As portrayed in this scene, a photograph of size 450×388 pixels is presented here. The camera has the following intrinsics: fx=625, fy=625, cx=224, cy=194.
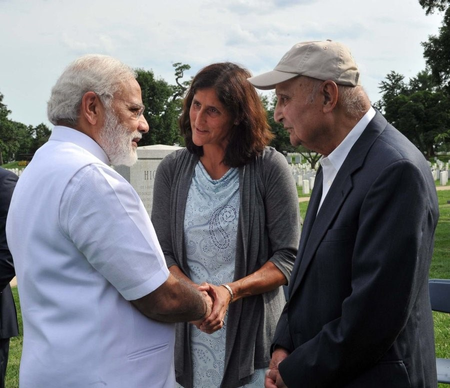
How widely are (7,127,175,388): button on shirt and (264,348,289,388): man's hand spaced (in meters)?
0.49

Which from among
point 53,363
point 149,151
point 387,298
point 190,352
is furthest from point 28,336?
point 149,151

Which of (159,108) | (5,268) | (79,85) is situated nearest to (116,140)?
(79,85)

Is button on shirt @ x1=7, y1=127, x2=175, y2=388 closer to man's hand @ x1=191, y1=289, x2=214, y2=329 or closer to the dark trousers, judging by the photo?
man's hand @ x1=191, y1=289, x2=214, y2=329

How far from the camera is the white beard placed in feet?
8.21

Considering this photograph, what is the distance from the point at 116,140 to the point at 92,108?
167 millimetres

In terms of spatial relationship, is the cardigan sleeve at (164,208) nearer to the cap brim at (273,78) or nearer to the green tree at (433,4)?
the cap brim at (273,78)

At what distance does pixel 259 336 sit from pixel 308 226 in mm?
788

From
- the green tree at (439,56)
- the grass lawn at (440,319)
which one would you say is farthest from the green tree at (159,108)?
the grass lawn at (440,319)

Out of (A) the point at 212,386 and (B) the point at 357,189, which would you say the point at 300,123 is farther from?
(A) the point at 212,386

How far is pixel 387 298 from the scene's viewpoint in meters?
2.08

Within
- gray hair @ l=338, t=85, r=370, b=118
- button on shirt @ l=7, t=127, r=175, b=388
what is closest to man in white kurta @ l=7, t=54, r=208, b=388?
button on shirt @ l=7, t=127, r=175, b=388

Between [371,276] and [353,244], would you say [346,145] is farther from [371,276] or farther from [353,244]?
[371,276]

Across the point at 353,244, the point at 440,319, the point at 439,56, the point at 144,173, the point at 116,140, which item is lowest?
the point at 440,319

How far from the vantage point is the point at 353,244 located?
7.24ft
